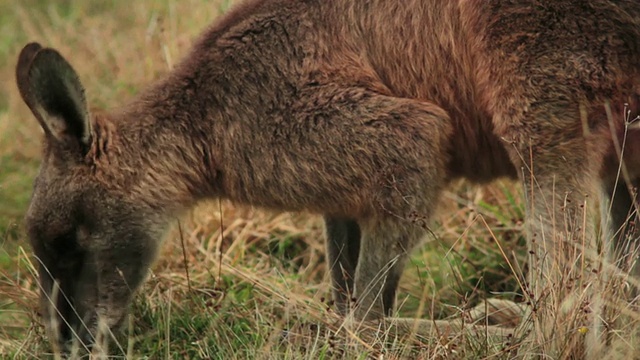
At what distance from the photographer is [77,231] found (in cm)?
451

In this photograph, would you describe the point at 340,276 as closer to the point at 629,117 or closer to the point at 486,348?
the point at 486,348

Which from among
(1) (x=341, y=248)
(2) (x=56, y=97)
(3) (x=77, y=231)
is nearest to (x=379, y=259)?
(1) (x=341, y=248)

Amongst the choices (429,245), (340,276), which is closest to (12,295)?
(340,276)

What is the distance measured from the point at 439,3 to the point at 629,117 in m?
0.89

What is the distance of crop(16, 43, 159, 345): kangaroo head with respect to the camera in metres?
4.48

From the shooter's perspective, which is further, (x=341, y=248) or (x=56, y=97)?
(x=341, y=248)

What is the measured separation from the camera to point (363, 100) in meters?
4.43

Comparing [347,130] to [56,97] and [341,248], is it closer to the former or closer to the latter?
[341,248]

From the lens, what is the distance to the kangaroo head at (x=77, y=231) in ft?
14.7

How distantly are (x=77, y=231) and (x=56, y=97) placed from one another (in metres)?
0.56

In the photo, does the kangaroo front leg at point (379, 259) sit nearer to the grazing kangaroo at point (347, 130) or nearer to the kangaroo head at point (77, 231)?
the grazing kangaroo at point (347, 130)

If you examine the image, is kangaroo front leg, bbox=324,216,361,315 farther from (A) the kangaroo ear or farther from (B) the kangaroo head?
(A) the kangaroo ear

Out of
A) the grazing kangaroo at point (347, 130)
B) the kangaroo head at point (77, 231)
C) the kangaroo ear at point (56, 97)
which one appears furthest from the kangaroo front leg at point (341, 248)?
the kangaroo ear at point (56, 97)

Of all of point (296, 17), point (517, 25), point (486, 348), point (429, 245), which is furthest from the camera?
point (429, 245)
